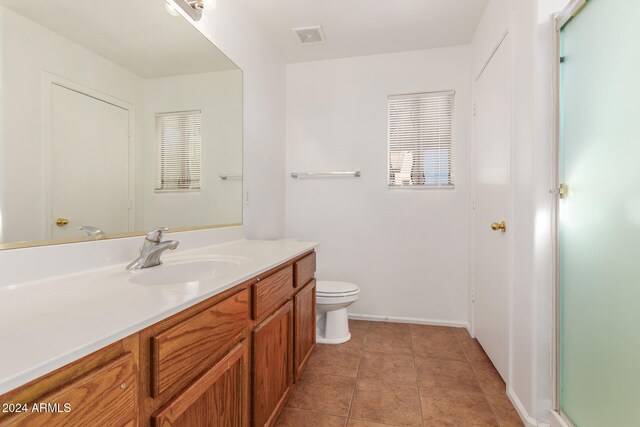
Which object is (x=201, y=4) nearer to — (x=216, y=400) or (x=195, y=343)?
(x=195, y=343)

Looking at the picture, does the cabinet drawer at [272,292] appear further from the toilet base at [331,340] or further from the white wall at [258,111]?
the toilet base at [331,340]

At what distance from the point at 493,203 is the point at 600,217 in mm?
838

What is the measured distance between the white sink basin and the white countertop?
8 cm

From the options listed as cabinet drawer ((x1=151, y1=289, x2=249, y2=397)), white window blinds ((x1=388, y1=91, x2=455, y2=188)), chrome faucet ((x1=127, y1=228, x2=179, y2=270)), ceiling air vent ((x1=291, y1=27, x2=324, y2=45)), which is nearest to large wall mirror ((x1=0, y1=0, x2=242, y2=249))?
chrome faucet ((x1=127, y1=228, x2=179, y2=270))

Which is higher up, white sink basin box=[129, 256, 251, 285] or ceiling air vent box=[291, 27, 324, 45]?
ceiling air vent box=[291, 27, 324, 45]

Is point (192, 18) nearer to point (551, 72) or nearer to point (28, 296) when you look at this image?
point (28, 296)

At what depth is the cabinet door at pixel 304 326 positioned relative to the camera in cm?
162

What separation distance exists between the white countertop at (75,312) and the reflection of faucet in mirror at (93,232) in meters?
0.12

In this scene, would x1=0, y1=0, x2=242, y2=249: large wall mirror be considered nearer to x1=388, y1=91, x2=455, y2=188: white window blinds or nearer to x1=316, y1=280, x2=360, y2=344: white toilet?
x1=316, y1=280, x2=360, y2=344: white toilet

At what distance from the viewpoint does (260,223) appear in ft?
7.84

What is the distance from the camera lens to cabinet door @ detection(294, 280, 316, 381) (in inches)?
63.8

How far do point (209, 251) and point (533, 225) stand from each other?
1524 mm

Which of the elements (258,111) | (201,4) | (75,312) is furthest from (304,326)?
(201,4)

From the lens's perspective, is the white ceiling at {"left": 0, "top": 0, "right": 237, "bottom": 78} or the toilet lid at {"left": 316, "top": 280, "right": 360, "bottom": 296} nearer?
the white ceiling at {"left": 0, "top": 0, "right": 237, "bottom": 78}
